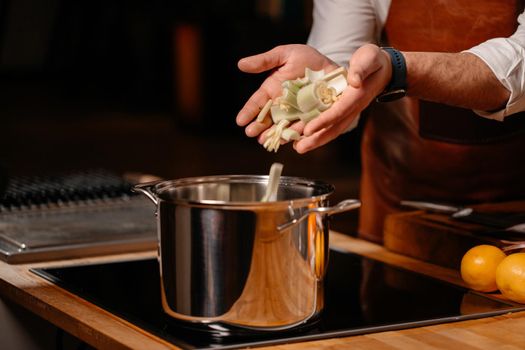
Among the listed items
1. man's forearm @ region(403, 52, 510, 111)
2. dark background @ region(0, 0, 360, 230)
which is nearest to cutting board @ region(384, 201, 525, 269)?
man's forearm @ region(403, 52, 510, 111)

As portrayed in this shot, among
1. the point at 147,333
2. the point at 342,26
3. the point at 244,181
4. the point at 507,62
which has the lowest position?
the point at 147,333

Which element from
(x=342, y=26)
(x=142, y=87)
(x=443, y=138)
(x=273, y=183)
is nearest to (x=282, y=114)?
(x=273, y=183)

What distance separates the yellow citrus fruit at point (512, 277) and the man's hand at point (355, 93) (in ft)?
1.20

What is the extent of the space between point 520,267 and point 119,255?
853 millimetres

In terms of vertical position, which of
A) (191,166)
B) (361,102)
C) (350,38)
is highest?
(350,38)

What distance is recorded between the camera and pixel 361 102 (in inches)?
64.8

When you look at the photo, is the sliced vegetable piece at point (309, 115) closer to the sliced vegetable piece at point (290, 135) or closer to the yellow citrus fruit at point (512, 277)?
the sliced vegetable piece at point (290, 135)

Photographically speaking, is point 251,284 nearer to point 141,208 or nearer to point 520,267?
point 520,267

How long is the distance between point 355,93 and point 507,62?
0.43 meters

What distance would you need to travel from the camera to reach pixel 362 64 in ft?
5.21

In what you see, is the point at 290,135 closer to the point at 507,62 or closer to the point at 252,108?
the point at 252,108

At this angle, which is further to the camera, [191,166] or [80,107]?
[80,107]

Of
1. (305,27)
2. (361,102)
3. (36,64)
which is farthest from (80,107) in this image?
(361,102)

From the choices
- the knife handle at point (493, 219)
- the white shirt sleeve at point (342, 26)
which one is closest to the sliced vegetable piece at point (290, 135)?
the knife handle at point (493, 219)
